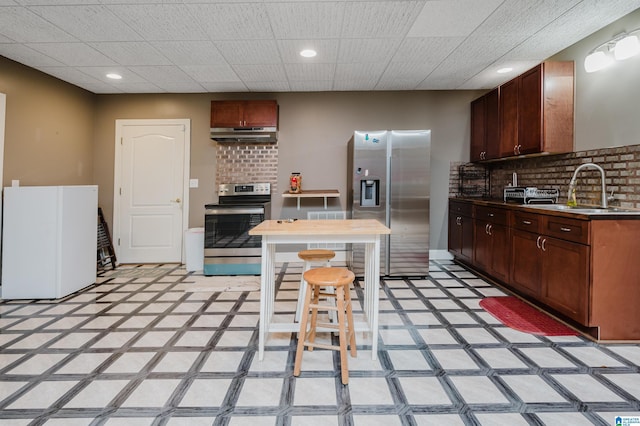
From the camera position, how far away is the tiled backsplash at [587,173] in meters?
2.73

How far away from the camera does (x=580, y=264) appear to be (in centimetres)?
247

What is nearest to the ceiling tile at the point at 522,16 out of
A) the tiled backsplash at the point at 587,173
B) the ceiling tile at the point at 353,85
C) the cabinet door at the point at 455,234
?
the tiled backsplash at the point at 587,173

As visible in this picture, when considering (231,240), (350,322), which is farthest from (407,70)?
(350,322)

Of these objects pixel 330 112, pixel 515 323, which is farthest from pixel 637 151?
pixel 330 112

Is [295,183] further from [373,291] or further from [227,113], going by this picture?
[373,291]

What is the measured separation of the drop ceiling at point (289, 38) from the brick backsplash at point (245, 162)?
90 centimetres

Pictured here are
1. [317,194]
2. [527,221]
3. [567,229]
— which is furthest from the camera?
[317,194]

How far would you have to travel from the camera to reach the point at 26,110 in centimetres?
374

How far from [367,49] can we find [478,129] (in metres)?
2.18

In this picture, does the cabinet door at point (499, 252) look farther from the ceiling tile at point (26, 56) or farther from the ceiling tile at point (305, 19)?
the ceiling tile at point (26, 56)

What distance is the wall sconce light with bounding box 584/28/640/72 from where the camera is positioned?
2.62 m

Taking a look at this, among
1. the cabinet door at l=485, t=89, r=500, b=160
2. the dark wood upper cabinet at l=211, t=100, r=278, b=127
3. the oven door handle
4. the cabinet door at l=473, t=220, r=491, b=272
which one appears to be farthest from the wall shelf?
the cabinet door at l=485, t=89, r=500, b=160

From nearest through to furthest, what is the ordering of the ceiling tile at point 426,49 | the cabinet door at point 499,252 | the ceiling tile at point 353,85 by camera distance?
the ceiling tile at point 426,49 < the cabinet door at point 499,252 < the ceiling tile at point 353,85

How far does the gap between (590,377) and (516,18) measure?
2746mm
